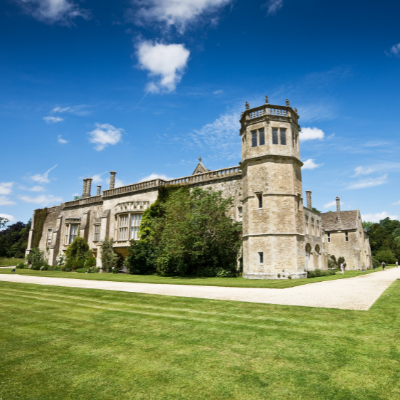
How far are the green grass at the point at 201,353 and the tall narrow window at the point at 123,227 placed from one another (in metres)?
20.3

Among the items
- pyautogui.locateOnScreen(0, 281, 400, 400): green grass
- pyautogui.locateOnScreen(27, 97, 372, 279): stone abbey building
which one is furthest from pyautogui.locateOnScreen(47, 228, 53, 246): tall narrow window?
pyautogui.locateOnScreen(0, 281, 400, 400): green grass

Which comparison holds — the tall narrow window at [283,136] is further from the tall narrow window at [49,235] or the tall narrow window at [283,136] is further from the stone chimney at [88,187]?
the tall narrow window at [49,235]

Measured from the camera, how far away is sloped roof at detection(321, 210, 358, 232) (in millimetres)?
41594

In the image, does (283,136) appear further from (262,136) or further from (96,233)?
(96,233)

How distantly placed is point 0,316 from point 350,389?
8.12 meters

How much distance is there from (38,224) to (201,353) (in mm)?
43235

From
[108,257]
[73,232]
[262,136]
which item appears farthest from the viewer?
[73,232]

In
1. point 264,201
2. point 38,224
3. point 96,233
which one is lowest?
point 96,233

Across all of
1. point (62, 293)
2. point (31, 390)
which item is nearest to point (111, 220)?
point (62, 293)

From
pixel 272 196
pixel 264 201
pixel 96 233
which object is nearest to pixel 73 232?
pixel 96 233

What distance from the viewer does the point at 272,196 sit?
2098cm

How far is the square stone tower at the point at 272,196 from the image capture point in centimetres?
2022

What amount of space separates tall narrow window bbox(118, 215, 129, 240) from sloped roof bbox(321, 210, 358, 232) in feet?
98.0

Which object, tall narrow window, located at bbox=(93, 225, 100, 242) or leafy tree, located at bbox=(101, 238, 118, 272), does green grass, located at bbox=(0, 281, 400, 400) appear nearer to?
leafy tree, located at bbox=(101, 238, 118, 272)
